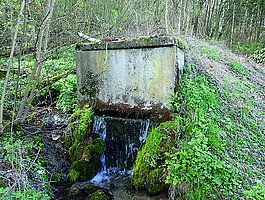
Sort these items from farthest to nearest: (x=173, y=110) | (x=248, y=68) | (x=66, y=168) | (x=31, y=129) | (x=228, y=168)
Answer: (x=248, y=68) → (x=31, y=129) → (x=66, y=168) → (x=173, y=110) → (x=228, y=168)

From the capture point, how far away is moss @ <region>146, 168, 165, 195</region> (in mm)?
3369

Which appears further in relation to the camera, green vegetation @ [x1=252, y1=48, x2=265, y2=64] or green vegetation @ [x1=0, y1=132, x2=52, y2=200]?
green vegetation @ [x1=252, y1=48, x2=265, y2=64]

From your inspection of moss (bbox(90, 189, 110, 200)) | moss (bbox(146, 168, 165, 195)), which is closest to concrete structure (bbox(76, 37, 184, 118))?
moss (bbox(146, 168, 165, 195))

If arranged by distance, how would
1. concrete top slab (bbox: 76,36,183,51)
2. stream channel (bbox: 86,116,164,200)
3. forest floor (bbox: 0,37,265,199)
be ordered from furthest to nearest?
stream channel (bbox: 86,116,164,200) < concrete top slab (bbox: 76,36,183,51) < forest floor (bbox: 0,37,265,199)

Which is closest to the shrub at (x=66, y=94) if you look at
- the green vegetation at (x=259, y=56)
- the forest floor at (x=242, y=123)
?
the forest floor at (x=242, y=123)

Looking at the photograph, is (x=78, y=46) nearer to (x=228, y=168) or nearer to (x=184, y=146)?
(x=184, y=146)

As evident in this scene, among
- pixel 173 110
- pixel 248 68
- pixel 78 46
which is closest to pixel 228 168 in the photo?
pixel 173 110

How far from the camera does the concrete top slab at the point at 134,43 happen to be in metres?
3.97

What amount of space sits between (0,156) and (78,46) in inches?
94.5

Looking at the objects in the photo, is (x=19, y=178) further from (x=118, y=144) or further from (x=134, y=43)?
(x=134, y=43)

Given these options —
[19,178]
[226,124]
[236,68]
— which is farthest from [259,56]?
[19,178]

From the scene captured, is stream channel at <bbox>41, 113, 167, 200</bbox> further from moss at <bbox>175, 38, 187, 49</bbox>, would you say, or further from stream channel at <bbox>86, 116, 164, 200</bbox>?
moss at <bbox>175, 38, 187, 49</bbox>

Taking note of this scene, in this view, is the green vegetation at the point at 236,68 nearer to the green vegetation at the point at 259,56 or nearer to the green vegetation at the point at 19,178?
the green vegetation at the point at 259,56

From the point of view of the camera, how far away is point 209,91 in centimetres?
413
